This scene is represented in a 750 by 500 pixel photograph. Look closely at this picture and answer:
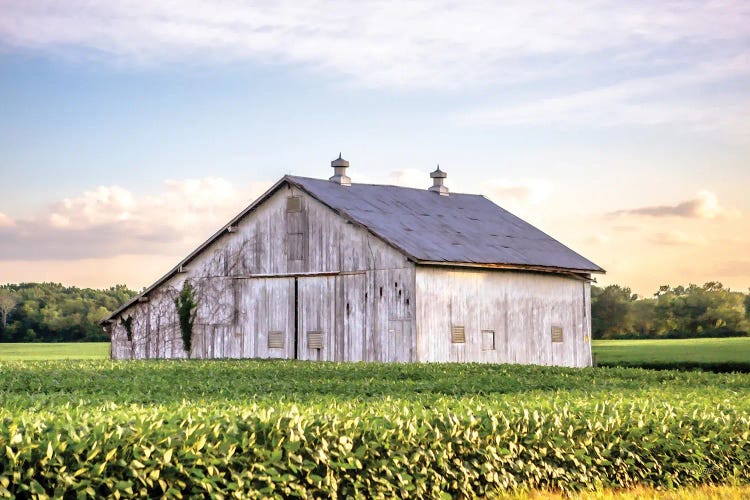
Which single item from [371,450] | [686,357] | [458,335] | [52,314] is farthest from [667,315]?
[371,450]

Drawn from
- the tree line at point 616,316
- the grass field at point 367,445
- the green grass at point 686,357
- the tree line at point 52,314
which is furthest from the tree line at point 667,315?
the grass field at point 367,445

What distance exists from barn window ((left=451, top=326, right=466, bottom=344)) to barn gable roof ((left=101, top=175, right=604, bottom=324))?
2.27 m

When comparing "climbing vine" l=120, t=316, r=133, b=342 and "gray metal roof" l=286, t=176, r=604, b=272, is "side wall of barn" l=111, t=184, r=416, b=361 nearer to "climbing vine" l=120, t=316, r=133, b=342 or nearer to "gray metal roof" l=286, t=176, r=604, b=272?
"climbing vine" l=120, t=316, r=133, b=342

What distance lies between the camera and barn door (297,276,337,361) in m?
37.3

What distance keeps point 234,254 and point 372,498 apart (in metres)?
29.7

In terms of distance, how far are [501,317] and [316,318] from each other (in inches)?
262

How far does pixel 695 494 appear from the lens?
540 inches

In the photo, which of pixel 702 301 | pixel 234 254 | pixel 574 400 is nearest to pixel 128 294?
pixel 702 301

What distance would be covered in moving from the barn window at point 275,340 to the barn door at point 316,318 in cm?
81

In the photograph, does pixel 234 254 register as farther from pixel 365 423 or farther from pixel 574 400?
pixel 365 423

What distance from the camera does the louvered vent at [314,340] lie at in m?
37.5

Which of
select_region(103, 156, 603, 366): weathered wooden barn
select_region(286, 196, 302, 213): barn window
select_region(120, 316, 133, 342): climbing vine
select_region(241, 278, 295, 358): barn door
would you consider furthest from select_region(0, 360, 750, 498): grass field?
select_region(120, 316, 133, 342): climbing vine

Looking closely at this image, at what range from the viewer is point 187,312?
4162 centimetres

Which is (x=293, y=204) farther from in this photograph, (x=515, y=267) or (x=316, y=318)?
(x=515, y=267)
